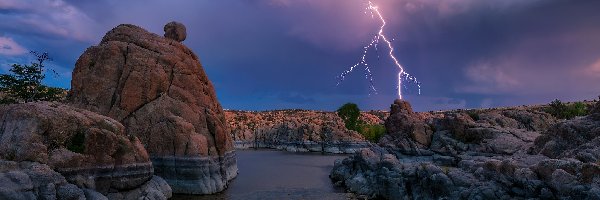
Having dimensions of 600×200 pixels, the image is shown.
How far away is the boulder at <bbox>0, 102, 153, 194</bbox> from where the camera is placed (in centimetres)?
2755

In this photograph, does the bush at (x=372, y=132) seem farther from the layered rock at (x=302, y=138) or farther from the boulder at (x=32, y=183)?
the boulder at (x=32, y=183)

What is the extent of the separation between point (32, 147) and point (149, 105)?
2038cm

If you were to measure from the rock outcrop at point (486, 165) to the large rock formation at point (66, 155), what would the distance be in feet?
77.1

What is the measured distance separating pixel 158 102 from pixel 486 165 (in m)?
35.0

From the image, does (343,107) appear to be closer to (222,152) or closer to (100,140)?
Answer: (222,152)

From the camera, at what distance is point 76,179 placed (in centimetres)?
2852

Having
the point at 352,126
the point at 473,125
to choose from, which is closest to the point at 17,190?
the point at 473,125

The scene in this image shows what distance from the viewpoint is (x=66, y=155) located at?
2872 cm

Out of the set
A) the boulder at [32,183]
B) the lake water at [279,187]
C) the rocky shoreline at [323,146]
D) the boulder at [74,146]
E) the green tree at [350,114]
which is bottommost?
the lake water at [279,187]

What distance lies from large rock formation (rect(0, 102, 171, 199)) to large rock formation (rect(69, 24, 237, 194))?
843cm

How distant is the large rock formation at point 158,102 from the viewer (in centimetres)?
4378

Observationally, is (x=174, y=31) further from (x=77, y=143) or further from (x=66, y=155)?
(x=66, y=155)

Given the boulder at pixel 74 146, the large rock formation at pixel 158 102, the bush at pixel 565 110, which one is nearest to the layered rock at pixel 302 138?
the bush at pixel 565 110

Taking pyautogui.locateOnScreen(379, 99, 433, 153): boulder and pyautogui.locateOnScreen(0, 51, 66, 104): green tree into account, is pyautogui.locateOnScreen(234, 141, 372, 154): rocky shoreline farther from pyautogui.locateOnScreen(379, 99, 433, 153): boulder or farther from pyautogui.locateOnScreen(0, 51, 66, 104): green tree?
pyautogui.locateOnScreen(0, 51, 66, 104): green tree
